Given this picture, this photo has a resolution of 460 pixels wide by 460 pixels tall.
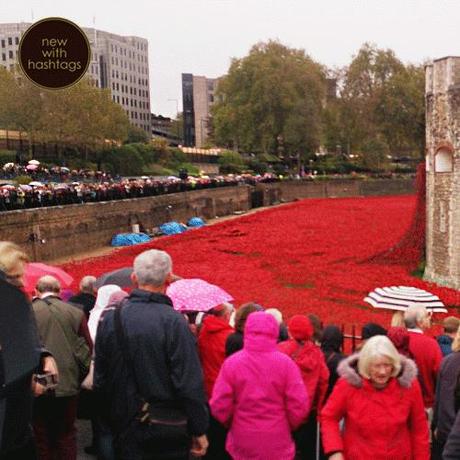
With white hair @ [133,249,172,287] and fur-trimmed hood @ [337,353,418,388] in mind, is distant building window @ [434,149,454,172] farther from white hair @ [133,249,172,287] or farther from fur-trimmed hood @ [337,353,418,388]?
white hair @ [133,249,172,287]

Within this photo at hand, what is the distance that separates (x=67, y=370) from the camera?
199 inches

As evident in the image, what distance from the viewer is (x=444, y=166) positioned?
18.4m

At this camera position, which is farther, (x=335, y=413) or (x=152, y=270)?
(x=152, y=270)

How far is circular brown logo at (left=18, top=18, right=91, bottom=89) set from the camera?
27.6ft

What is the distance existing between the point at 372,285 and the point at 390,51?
166 ft

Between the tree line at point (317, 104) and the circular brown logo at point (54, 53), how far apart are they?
51.9 metres

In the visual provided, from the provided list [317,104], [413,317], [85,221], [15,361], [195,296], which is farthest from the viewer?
[317,104]

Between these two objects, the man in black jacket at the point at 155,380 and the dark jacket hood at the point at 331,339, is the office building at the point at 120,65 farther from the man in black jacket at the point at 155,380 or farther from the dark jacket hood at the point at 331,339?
the man in black jacket at the point at 155,380

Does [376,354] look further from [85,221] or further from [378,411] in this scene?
[85,221]

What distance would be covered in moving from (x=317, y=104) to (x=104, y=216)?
3703 centimetres

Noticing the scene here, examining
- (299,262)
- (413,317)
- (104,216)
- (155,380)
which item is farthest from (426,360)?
(104,216)

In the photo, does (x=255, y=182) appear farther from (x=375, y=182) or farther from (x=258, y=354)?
(x=258, y=354)

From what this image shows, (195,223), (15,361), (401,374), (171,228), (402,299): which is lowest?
(195,223)

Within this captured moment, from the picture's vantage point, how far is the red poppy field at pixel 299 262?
16.3 meters
